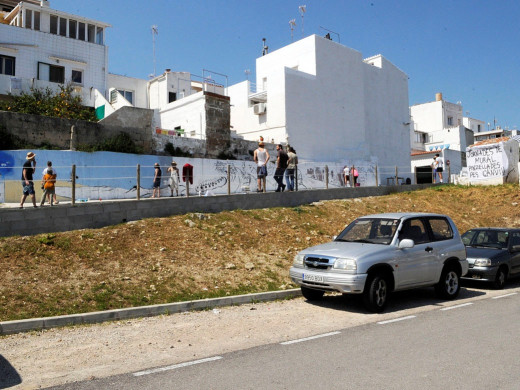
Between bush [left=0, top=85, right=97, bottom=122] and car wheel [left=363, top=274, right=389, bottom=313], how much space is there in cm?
1928

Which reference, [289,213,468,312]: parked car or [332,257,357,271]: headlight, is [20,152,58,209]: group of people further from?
[332,257,357,271]: headlight

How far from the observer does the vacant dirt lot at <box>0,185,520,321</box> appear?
8.01m

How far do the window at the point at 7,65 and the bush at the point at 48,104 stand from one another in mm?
2841

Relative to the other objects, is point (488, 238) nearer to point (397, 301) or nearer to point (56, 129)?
point (397, 301)

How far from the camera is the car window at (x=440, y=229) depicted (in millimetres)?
Answer: 8795

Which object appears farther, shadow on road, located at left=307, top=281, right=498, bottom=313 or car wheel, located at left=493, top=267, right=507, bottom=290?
car wheel, located at left=493, top=267, right=507, bottom=290

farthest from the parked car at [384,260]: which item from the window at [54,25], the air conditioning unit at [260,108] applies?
the window at [54,25]

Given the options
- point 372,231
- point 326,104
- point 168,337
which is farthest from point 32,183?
point 326,104

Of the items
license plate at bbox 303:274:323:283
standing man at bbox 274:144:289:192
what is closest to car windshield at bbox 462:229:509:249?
license plate at bbox 303:274:323:283

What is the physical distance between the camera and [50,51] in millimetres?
28438

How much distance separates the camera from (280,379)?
4.38 m

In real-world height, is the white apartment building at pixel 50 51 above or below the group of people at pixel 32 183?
above

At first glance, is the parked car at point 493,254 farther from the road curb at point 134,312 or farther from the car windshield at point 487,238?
the road curb at point 134,312

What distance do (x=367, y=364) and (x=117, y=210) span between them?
30.0 ft
